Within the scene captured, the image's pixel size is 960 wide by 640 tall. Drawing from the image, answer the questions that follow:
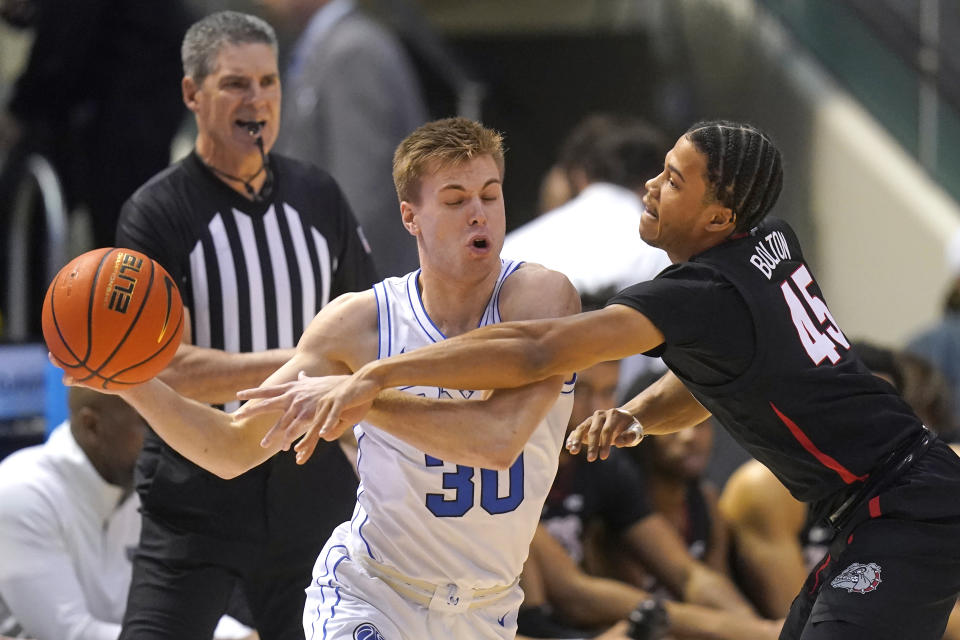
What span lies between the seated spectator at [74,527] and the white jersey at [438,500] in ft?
5.49

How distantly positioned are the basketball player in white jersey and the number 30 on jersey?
1.92ft

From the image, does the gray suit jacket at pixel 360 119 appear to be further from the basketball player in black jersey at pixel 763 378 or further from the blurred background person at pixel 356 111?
the basketball player in black jersey at pixel 763 378

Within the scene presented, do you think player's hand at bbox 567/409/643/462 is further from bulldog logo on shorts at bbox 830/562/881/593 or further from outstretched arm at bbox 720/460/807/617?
outstretched arm at bbox 720/460/807/617

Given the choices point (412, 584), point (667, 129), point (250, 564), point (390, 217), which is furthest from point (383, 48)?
point (412, 584)

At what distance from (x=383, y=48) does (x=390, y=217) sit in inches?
37.1

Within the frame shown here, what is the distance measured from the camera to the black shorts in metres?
3.85

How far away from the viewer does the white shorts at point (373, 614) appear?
13.1 ft

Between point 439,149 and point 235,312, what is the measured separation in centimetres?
114

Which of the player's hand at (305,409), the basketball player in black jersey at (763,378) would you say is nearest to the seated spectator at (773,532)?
the basketball player in black jersey at (763,378)

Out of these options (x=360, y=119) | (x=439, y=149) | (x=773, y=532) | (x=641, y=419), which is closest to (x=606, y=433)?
(x=641, y=419)

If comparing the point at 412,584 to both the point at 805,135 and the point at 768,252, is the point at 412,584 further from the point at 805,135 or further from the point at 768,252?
the point at 805,135

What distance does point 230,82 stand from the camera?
4895mm

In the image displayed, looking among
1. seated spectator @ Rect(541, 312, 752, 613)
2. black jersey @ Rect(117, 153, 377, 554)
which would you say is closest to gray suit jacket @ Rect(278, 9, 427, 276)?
seated spectator @ Rect(541, 312, 752, 613)

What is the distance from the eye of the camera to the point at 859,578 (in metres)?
3.89
